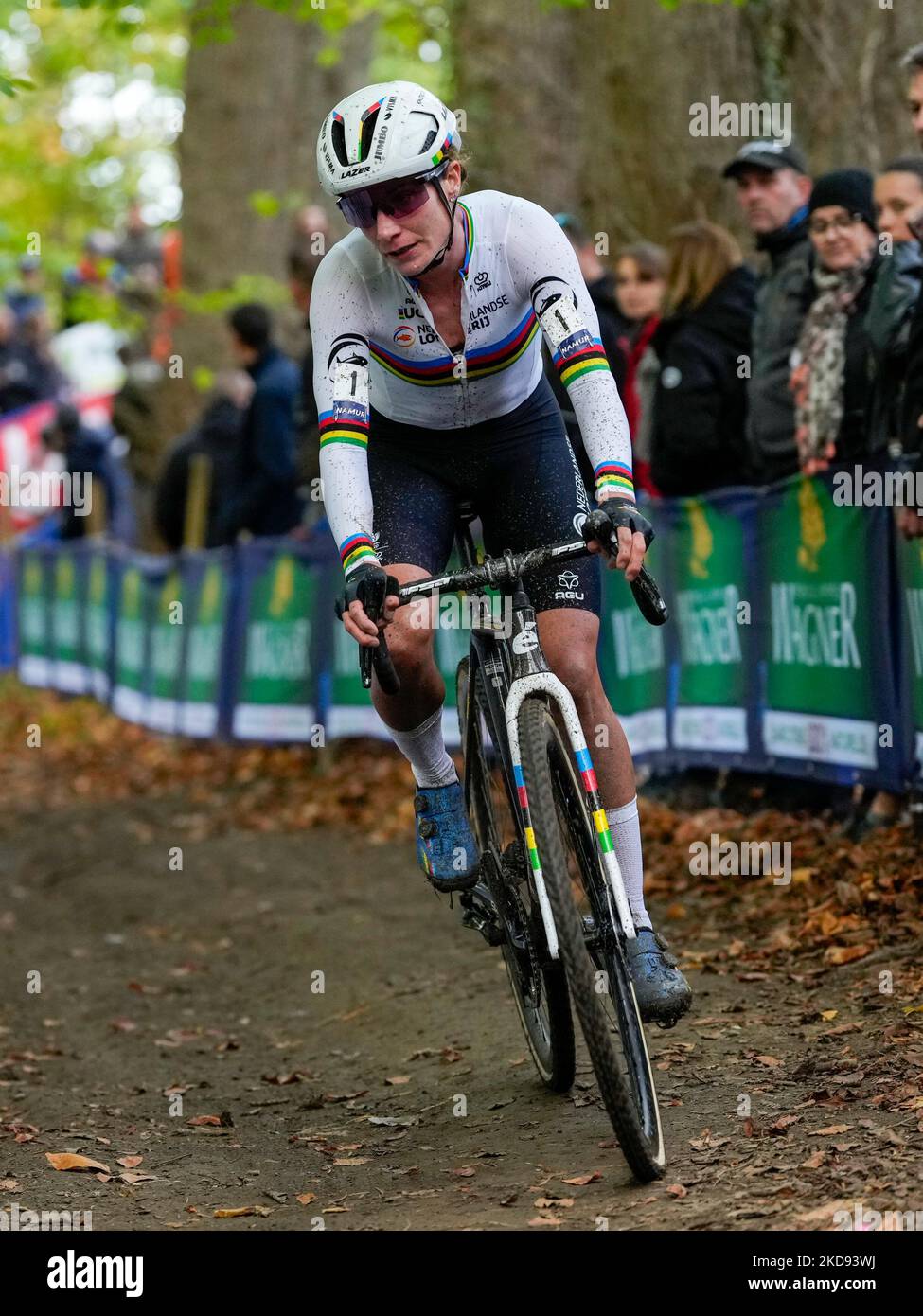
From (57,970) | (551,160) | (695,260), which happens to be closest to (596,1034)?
(57,970)

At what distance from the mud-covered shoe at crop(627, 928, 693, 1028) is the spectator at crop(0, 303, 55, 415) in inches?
754

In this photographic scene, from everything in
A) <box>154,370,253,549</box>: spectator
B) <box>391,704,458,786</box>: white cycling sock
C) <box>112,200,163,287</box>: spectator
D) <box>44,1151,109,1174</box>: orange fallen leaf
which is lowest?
<box>44,1151,109,1174</box>: orange fallen leaf

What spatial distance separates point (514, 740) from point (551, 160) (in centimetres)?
893

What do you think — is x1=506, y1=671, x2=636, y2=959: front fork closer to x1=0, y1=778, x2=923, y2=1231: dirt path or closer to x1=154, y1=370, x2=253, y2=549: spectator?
x1=0, y1=778, x2=923, y2=1231: dirt path

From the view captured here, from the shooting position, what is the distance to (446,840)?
5520 mm

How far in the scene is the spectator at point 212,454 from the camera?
51.8ft

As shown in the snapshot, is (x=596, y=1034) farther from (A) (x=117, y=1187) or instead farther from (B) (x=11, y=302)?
(B) (x=11, y=302)

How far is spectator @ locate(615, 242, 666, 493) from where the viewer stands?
9.69 meters

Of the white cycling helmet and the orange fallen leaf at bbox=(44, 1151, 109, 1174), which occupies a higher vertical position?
the white cycling helmet

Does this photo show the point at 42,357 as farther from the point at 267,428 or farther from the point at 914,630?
the point at 914,630

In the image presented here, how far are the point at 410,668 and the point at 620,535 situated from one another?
94 centimetres

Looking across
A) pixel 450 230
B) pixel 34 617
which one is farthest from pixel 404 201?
pixel 34 617

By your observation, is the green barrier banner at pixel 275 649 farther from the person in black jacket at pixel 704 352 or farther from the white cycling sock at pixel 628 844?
the white cycling sock at pixel 628 844

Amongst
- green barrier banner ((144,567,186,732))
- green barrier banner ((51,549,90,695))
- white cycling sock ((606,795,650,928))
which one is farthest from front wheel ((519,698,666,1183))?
green barrier banner ((51,549,90,695))
